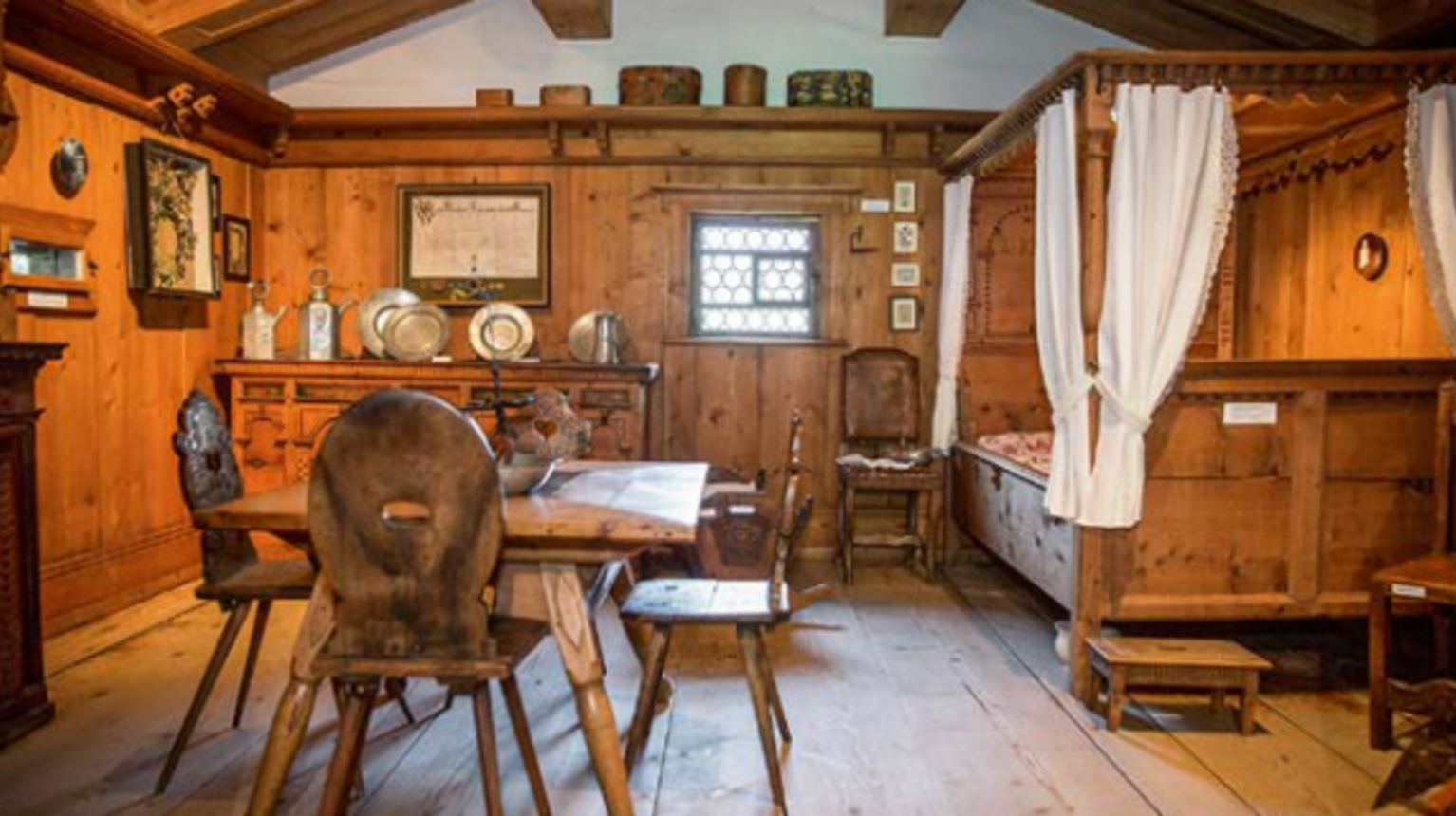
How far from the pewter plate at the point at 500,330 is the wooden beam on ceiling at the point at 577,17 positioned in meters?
1.52

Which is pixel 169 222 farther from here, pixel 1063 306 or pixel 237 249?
pixel 1063 306

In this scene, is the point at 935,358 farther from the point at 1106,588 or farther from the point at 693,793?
the point at 693,793

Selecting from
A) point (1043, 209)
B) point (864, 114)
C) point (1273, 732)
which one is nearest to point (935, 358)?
point (864, 114)

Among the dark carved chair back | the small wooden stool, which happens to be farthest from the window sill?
the small wooden stool

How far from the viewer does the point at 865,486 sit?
4.73 metres

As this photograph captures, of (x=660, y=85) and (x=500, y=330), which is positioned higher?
(x=660, y=85)

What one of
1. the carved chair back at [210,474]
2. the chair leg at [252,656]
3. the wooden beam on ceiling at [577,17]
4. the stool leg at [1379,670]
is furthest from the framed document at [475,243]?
the stool leg at [1379,670]

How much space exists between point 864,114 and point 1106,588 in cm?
285

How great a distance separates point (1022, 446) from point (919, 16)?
229cm

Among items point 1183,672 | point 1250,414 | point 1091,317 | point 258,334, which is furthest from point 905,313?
point 258,334

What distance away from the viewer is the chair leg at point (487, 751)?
6.73 feet

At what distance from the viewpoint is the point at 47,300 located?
3686 millimetres

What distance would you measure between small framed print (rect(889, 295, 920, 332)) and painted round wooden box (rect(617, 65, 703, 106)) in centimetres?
152

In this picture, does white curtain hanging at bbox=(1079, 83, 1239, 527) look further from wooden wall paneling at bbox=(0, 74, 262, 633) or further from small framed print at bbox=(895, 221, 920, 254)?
wooden wall paneling at bbox=(0, 74, 262, 633)
